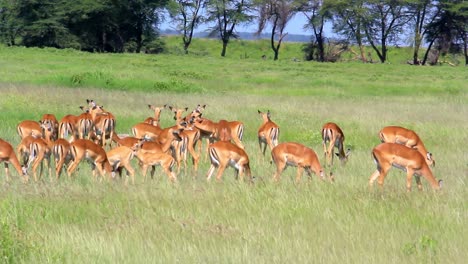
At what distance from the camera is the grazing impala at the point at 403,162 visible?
970cm

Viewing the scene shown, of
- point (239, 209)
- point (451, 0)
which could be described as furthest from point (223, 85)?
point (451, 0)

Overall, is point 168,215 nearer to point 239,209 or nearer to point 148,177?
point 239,209

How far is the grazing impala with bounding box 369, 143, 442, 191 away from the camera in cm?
970

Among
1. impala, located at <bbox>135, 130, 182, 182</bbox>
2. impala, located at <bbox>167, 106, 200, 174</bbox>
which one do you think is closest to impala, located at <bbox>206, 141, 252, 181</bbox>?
impala, located at <bbox>135, 130, 182, 182</bbox>

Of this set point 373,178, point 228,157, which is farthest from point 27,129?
point 373,178

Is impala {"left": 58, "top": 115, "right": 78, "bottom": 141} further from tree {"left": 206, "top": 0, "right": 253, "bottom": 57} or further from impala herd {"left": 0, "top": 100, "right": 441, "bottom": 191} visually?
tree {"left": 206, "top": 0, "right": 253, "bottom": 57}

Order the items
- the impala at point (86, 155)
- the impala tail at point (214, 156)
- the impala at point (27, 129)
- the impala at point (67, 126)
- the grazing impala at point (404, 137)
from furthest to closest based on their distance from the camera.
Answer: the impala at point (67, 126)
the grazing impala at point (404, 137)
the impala at point (27, 129)
the impala tail at point (214, 156)
the impala at point (86, 155)

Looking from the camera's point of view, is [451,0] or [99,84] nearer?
[99,84]

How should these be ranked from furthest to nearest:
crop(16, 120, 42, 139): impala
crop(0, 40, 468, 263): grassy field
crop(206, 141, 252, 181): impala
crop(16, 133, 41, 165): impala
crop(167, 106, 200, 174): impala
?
crop(16, 120, 42, 139): impala
crop(167, 106, 200, 174): impala
crop(16, 133, 41, 165): impala
crop(206, 141, 252, 181): impala
crop(0, 40, 468, 263): grassy field

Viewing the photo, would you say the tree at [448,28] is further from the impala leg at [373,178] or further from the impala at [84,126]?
the impala leg at [373,178]

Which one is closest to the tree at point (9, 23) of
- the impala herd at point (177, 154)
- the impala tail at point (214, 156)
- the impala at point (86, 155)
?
the impala herd at point (177, 154)

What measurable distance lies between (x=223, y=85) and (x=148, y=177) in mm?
20421

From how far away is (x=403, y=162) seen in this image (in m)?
9.75

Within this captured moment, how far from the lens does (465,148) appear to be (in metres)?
14.6
